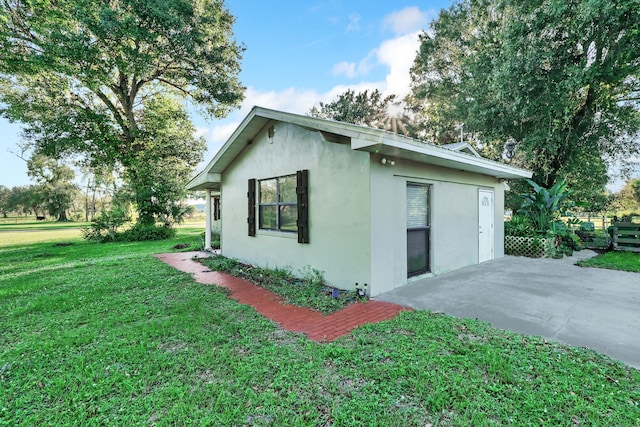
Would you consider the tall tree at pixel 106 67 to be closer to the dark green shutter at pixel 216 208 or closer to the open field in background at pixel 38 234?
the open field in background at pixel 38 234

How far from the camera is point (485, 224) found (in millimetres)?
8180

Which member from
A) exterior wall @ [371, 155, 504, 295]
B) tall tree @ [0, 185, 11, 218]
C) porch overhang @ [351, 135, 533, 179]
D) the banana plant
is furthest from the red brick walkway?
tall tree @ [0, 185, 11, 218]

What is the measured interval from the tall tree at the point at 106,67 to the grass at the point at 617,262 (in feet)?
56.5

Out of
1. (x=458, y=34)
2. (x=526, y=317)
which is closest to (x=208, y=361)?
(x=526, y=317)

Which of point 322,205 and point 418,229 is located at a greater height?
point 322,205

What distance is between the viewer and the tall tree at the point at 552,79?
27.5 feet

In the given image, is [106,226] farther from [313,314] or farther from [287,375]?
[287,375]

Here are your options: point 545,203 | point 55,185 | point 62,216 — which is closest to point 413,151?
point 545,203

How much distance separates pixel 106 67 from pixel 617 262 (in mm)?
20412

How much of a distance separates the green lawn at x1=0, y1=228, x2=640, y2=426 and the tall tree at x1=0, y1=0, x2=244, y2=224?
12839 mm

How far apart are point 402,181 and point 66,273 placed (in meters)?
8.35

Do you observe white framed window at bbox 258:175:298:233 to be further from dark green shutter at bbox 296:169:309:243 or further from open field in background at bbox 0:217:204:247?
open field in background at bbox 0:217:204:247

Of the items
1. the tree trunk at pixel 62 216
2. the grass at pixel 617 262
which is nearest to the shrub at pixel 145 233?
the grass at pixel 617 262

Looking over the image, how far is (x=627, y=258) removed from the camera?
8.15 meters
